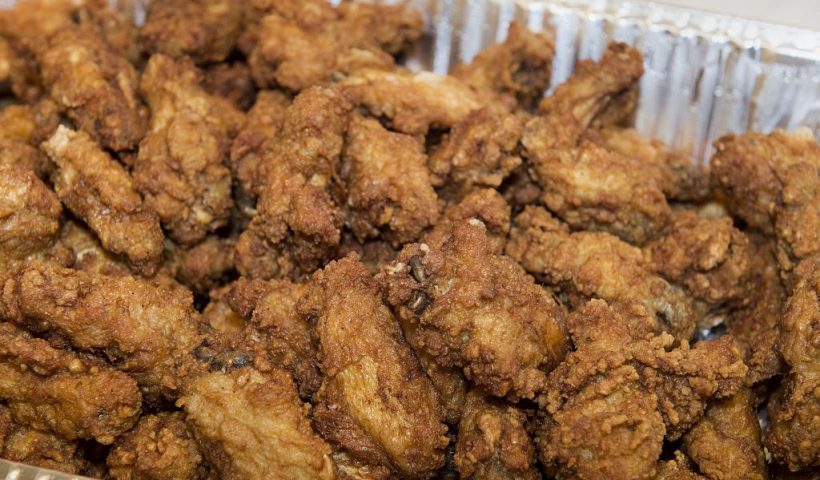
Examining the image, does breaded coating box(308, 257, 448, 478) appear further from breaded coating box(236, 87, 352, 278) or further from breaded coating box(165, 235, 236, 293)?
breaded coating box(165, 235, 236, 293)

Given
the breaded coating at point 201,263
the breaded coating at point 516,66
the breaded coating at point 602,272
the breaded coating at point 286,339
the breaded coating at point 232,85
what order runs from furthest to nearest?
the breaded coating at point 232,85
the breaded coating at point 516,66
the breaded coating at point 201,263
the breaded coating at point 602,272
the breaded coating at point 286,339

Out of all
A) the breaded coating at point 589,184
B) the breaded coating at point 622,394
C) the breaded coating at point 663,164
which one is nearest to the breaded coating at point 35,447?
the breaded coating at point 622,394

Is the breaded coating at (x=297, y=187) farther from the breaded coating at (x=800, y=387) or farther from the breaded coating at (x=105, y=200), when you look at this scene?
the breaded coating at (x=800, y=387)

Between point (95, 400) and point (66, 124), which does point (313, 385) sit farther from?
point (66, 124)

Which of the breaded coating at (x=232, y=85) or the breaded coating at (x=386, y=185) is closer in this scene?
the breaded coating at (x=386, y=185)

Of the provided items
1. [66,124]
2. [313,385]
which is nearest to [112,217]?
[66,124]

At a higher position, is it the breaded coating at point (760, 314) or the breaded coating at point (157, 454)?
the breaded coating at point (760, 314)

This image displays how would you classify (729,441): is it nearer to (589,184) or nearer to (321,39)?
(589,184)

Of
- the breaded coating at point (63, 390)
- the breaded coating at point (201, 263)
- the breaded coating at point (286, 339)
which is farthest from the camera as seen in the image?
the breaded coating at point (201, 263)

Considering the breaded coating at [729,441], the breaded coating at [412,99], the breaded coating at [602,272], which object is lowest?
the breaded coating at [729,441]
